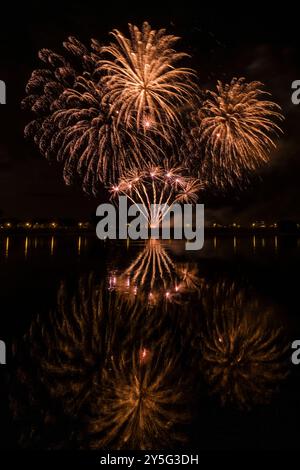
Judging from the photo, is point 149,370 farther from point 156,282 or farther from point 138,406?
point 156,282

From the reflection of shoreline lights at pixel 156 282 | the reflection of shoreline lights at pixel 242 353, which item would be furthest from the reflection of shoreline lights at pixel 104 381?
the reflection of shoreline lights at pixel 156 282

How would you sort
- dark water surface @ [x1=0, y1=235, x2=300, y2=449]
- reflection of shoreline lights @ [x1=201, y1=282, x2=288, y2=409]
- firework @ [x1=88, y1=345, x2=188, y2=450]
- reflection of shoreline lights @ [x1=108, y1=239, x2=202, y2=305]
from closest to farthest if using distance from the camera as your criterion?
1. firework @ [x1=88, y1=345, x2=188, y2=450]
2. dark water surface @ [x1=0, y1=235, x2=300, y2=449]
3. reflection of shoreline lights @ [x1=201, y1=282, x2=288, y2=409]
4. reflection of shoreline lights @ [x1=108, y1=239, x2=202, y2=305]

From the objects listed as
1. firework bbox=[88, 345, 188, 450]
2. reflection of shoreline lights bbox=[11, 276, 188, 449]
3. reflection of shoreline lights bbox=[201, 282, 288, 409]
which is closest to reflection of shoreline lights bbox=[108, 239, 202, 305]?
reflection of shoreline lights bbox=[201, 282, 288, 409]

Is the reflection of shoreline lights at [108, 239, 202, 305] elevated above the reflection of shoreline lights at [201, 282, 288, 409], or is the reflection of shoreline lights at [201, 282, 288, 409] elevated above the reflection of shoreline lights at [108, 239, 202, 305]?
the reflection of shoreline lights at [108, 239, 202, 305]

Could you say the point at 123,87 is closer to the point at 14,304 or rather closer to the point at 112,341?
the point at 14,304

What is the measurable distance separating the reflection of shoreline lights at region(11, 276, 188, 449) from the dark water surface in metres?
0.02

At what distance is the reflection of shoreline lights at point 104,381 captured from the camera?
4.57 meters

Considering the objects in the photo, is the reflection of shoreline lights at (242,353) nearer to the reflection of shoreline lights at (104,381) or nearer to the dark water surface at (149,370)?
the dark water surface at (149,370)

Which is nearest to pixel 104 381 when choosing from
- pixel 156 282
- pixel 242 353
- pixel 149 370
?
pixel 149 370

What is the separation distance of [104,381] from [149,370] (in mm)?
797

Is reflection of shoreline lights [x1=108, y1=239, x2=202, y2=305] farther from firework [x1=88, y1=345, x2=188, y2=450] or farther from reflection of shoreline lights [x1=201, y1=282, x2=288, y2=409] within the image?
firework [x1=88, y1=345, x2=188, y2=450]

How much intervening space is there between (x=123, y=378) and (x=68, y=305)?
511cm

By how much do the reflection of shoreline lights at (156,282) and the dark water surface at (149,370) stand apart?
0.18 m

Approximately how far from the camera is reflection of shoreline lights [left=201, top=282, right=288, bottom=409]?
18.0 feet
